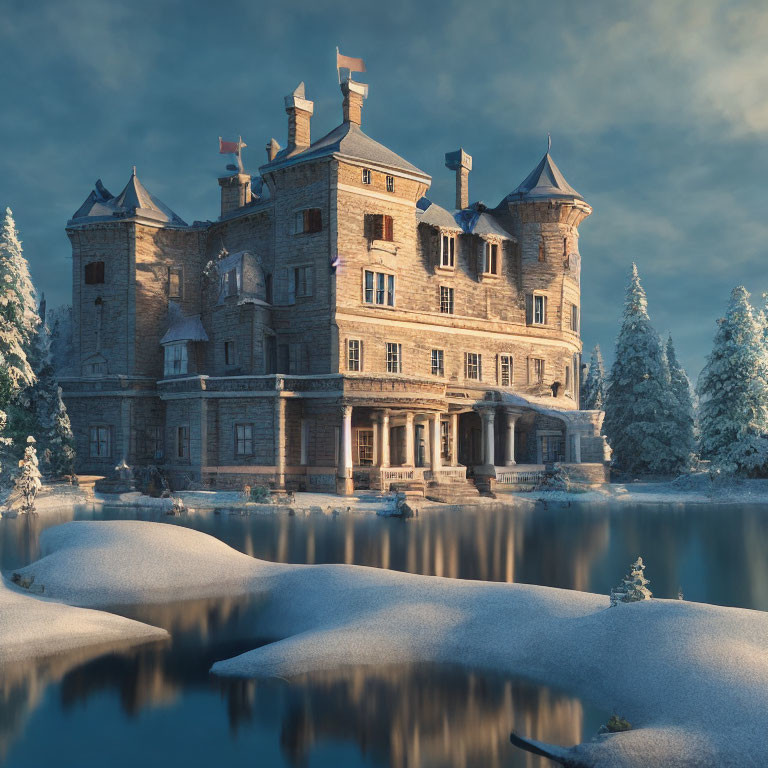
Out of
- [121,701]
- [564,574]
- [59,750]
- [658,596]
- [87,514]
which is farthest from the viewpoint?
[87,514]

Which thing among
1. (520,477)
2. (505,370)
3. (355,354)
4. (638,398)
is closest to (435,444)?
(520,477)

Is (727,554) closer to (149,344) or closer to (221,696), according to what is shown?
(221,696)

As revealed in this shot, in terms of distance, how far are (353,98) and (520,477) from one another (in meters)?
27.1

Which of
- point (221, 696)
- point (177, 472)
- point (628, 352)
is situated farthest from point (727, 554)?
point (628, 352)

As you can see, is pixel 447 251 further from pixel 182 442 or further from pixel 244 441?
pixel 182 442

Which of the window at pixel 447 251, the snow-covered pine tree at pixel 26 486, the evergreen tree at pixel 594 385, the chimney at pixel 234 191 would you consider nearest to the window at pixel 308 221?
the chimney at pixel 234 191

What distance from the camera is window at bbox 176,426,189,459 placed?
44.9m

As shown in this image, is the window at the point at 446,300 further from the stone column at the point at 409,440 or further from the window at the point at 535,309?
the stone column at the point at 409,440

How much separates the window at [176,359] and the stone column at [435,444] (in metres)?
16.9

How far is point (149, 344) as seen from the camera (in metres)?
51.0

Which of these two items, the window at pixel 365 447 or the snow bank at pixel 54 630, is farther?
the window at pixel 365 447

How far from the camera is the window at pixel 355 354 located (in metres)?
46.6

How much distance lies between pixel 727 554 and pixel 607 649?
14.5 metres

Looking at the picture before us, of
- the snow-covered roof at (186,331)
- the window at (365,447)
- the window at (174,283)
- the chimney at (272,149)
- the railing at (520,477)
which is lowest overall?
the railing at (520,477)
